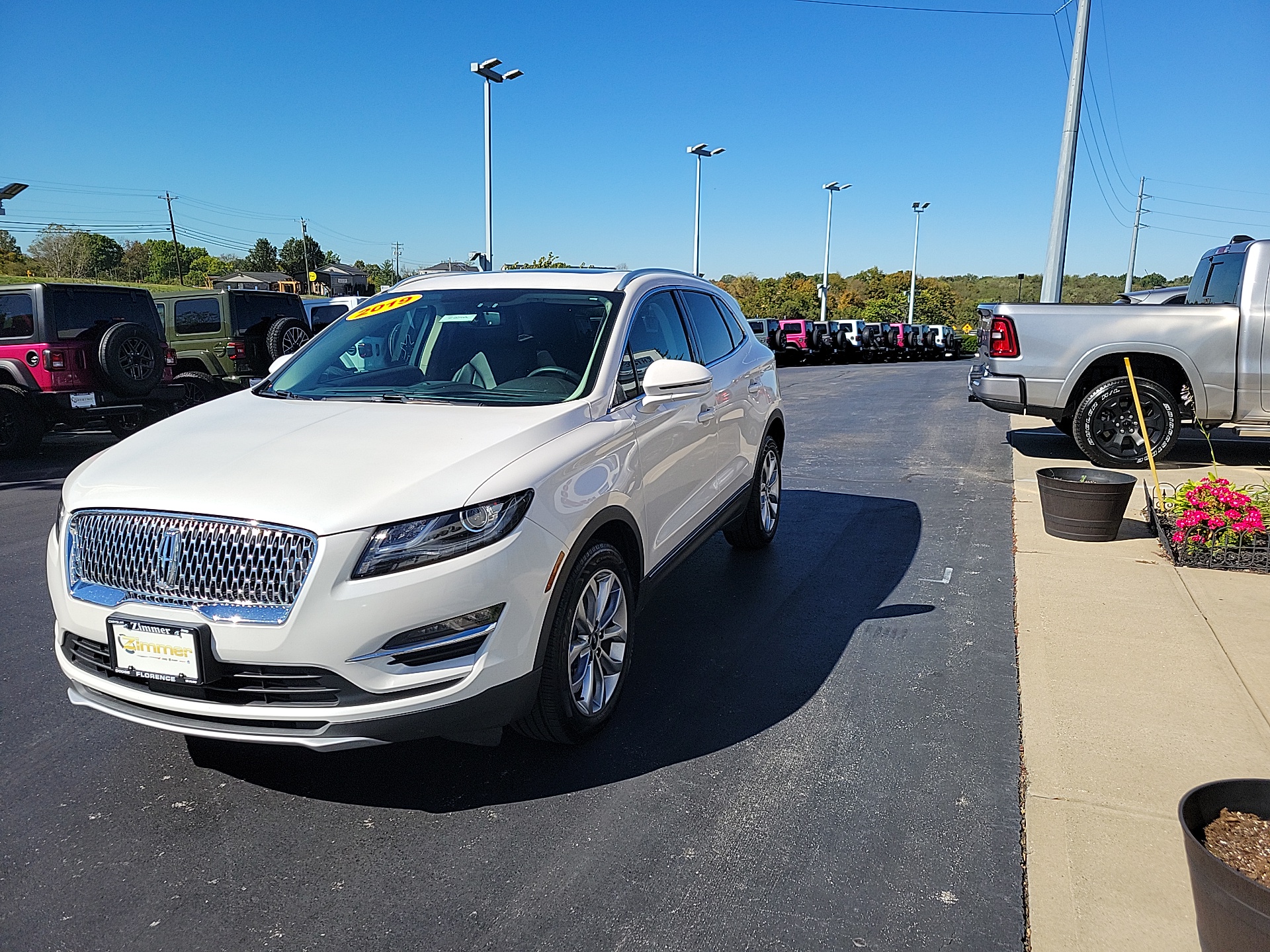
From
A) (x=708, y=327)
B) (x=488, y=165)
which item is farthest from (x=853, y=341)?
(x=708, y=327)

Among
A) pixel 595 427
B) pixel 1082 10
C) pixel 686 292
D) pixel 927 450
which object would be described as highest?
pixel 1082 10

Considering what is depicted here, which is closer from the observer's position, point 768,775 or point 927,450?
point 768,775

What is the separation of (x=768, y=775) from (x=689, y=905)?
0.80m

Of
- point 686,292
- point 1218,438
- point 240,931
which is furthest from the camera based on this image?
point 1218,438

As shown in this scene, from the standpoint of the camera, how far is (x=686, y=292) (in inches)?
207

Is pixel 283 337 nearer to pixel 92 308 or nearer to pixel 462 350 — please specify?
pixel 92 308

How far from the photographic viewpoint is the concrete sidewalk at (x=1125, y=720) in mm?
2605

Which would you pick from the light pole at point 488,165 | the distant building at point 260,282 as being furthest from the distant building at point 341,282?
the light pole at point 488,165

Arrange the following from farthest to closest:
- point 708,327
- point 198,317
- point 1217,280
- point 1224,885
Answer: point 198,317
point 1217,280
point 708,327
point 1224,885

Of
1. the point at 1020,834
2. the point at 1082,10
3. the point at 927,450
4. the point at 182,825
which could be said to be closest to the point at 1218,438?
the point at 927,450

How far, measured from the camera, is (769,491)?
6.34 meters

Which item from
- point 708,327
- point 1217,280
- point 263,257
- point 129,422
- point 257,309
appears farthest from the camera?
point 263,257

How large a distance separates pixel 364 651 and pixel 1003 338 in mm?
8404

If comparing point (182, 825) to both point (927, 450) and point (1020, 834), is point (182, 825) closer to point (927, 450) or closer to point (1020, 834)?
point (1020, 834)
